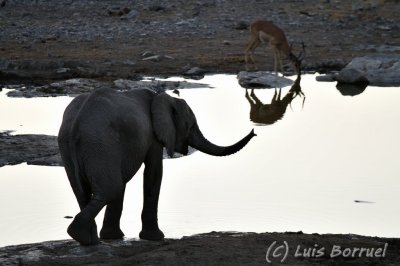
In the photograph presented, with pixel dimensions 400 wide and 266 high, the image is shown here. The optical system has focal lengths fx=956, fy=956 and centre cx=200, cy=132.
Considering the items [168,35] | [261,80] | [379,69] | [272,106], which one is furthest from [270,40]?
[272,106]

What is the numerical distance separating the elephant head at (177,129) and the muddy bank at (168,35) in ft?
31.6

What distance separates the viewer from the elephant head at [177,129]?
8.30 m

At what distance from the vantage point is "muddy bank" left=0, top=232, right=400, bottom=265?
7.05m

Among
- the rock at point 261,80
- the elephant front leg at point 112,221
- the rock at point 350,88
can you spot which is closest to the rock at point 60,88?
the rock at point 261,80

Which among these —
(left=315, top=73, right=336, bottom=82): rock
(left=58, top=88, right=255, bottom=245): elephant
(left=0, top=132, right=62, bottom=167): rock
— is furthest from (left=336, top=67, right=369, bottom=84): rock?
(left=58, top=88, right=255, bottom=245): elephant

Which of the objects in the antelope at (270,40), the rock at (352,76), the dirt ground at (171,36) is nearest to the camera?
the rock at (352,76)

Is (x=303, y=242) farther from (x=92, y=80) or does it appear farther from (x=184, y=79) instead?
(x=184, y=79)

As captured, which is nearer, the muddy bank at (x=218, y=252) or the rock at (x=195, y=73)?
the muddy bank at (x=218, y=252)

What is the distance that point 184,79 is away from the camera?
18.9 metres

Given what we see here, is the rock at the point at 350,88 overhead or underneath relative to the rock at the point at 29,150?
underneath

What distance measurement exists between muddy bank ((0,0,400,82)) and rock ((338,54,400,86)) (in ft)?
5.05

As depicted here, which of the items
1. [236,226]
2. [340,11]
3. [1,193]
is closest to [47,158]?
[1,193]

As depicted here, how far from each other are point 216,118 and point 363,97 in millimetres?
3475

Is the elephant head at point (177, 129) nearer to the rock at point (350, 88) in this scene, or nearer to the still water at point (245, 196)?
the still water at point (245, 196)
